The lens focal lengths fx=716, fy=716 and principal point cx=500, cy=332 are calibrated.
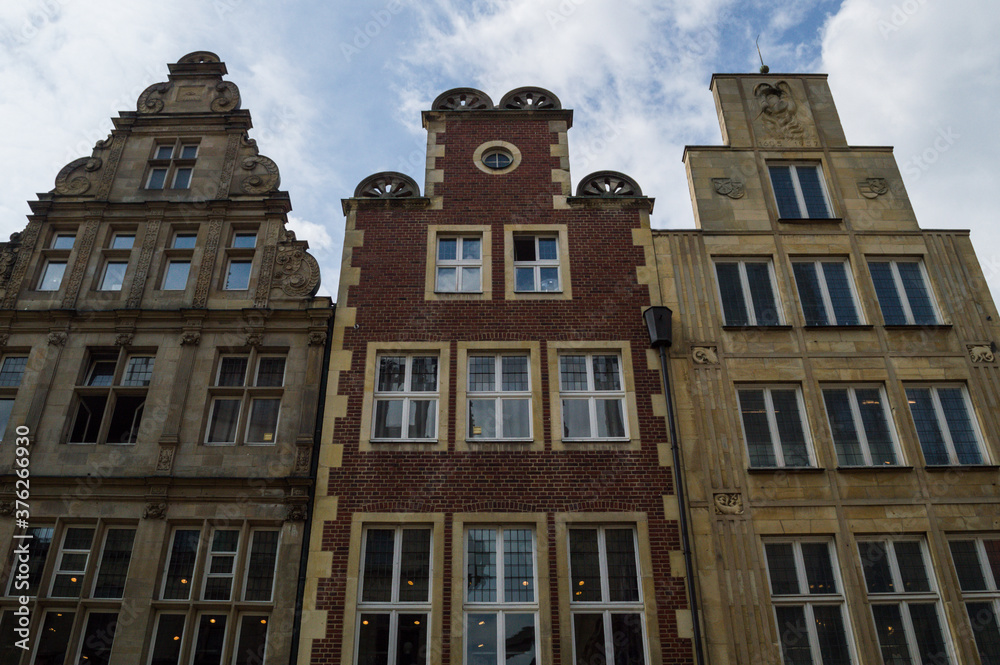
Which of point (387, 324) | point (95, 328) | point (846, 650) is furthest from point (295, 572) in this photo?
point (846, 650)

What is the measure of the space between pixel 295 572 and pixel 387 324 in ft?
18.6

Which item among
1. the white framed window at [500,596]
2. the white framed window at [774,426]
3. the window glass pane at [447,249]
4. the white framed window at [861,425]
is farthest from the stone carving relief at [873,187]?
the white framed window at [500,596]

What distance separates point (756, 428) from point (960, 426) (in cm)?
441

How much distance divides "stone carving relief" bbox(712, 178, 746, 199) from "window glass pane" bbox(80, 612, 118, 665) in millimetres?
16374

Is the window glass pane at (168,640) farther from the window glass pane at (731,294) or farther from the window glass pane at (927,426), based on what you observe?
the window glass pane at (927,426)

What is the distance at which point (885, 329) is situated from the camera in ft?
53.2

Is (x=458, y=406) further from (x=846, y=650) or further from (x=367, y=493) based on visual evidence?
(x=846, y=650)

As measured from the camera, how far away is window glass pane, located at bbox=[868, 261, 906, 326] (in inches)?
651

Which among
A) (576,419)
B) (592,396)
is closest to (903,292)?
(592,396)

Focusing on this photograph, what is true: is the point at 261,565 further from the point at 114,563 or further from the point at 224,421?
the point at 224,421

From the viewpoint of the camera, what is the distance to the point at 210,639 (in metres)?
13.5

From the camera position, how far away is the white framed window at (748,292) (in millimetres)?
16500

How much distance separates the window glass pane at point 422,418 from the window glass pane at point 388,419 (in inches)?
10.0

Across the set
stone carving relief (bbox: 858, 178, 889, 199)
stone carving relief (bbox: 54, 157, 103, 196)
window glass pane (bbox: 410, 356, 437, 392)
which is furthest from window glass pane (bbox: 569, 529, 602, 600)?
stone carving relief (bbox: 54, 157, 103, 196)
